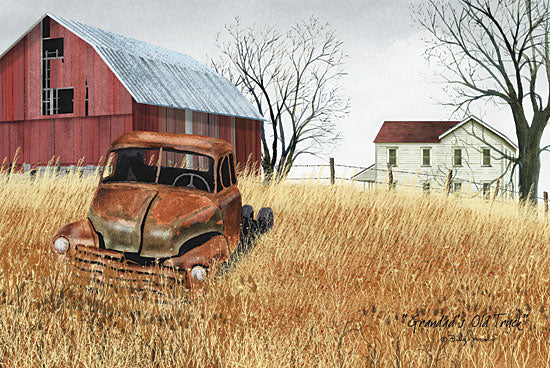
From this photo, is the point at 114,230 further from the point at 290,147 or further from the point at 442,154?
the point at 442,154

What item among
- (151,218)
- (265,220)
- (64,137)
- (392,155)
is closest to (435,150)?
(392,155)

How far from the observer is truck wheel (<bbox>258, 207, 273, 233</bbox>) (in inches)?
353

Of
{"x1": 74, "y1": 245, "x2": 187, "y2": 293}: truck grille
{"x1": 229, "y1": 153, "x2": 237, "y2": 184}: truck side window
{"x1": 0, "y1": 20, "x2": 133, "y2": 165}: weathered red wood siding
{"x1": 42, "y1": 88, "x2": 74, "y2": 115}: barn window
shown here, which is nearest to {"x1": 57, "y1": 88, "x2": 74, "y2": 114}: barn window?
{"x1": 42, "y1": 88, "x2": 74, "y2": 115}: barn window

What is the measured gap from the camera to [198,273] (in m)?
5.69

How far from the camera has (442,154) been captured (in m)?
39.3

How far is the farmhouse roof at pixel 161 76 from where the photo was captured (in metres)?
20.2

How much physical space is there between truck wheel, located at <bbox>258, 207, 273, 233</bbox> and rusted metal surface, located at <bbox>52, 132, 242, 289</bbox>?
241 centimetres

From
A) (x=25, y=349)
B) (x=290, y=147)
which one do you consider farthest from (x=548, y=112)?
(x=25, y=349)

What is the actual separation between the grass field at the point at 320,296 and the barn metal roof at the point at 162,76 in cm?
781

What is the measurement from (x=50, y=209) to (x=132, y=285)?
5907 millimetres

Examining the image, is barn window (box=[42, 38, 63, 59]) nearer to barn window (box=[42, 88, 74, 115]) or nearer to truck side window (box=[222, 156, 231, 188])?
barn window (box=[42, 88, 74, 115])

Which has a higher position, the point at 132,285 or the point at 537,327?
the point at 132,285

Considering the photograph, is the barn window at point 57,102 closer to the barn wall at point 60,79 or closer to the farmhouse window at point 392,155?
the barn wall at point 60,79

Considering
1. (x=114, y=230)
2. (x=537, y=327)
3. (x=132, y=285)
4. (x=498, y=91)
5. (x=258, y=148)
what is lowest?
(x=537, y=327)
